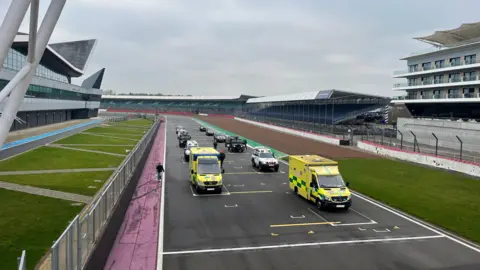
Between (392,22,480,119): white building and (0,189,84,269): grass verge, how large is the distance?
184ft

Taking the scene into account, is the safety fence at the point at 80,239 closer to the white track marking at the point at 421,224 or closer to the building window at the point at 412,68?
the white track marking at the point at 421,224

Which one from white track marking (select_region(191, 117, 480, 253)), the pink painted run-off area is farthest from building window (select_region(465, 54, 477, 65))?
the pink painted run-off area

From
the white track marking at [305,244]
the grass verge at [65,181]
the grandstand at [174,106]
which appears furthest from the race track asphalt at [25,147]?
the grandstand at [174,106]

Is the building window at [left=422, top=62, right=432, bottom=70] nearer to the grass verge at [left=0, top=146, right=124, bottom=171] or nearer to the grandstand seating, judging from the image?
the grandstand seating

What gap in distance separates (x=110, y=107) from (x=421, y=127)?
524 feet

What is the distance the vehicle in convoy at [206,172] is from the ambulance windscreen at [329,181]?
6522 millimetres

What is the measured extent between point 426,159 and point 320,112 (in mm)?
56469

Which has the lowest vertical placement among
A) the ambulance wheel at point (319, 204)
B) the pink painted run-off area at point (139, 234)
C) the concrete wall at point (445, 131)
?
the pink painted run-off area at point (139, 234)

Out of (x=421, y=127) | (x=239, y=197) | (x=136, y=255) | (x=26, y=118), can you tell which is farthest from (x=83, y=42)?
(x=136, y=255)

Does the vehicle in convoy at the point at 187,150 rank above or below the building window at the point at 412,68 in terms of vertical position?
below

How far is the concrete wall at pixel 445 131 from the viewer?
5128 centimetres

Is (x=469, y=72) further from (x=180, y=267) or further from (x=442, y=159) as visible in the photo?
(x=180, y=267)

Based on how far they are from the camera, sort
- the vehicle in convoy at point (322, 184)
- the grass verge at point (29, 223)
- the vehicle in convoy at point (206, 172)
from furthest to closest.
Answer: the vehicle in convoy at point (206, 172)
the vehicle in convoy at point (322, 184)
the grass verge at point (29, 223)

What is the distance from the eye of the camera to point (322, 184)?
840 inches
